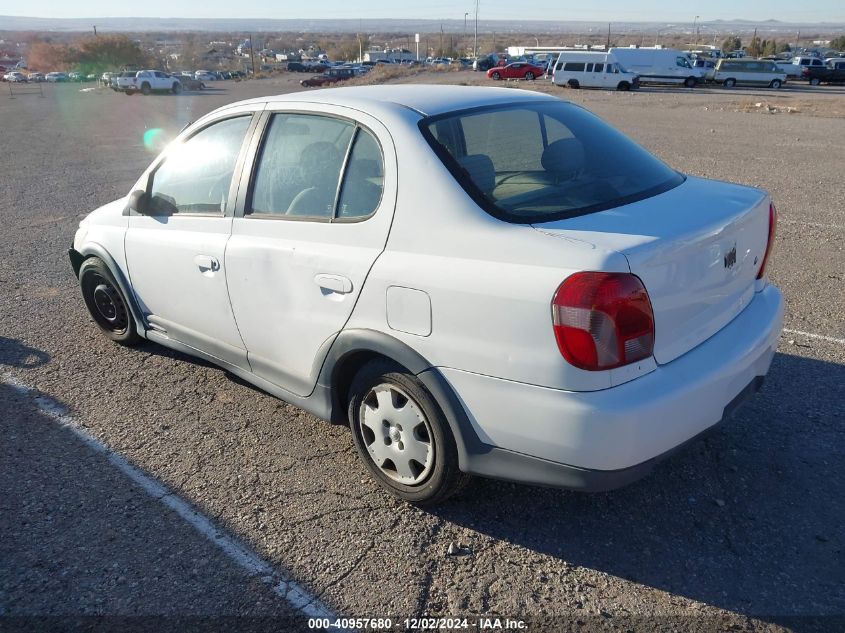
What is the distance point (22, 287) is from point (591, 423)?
5872 millimetres

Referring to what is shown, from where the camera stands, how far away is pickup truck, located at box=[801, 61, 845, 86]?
43.6 meters

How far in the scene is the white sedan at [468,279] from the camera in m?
2.48

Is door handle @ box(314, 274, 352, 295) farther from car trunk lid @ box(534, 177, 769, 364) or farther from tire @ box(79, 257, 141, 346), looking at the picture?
tire @ box(79, 257, 141, 346)

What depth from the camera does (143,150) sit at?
16.7 metres

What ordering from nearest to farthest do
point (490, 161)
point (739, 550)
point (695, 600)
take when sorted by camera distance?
point (695, 600) → point (739, 550) → point (490, 161)

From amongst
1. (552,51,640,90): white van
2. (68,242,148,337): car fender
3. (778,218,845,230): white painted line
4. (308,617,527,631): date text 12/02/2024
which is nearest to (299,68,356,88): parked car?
(552,51,640,90): white van

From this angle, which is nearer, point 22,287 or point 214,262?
point 214,262

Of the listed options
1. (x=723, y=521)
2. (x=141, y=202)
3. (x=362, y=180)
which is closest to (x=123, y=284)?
(x=141, y=202)

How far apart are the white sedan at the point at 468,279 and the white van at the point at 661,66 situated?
4356 cm

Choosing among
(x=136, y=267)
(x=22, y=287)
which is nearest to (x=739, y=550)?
(x=136, y=267)

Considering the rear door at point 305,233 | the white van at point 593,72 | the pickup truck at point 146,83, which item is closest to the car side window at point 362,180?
the rear door at point 305,233

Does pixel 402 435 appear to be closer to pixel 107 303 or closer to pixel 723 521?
pixel 723 521

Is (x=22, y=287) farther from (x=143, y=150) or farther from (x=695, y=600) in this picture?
(x=143, y=150)

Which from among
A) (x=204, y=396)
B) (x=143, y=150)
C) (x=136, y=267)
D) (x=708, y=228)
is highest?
(x=708, y=228)
